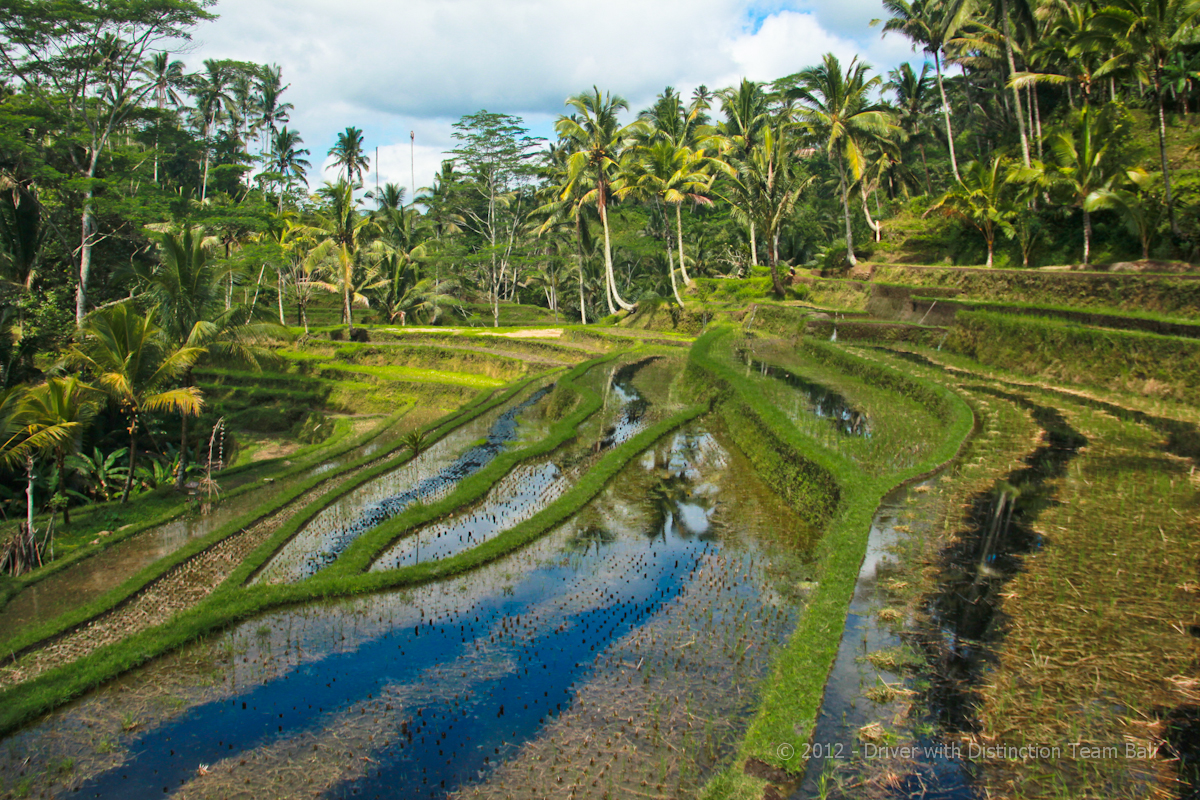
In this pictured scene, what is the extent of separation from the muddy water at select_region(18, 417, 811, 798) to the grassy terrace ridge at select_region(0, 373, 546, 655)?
6.85 ft

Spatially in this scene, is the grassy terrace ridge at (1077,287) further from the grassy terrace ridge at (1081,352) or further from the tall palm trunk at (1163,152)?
the tall palm trunk at (1163,152)

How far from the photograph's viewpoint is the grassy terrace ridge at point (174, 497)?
9.79 meters

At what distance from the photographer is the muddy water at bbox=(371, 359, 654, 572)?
9750 mm

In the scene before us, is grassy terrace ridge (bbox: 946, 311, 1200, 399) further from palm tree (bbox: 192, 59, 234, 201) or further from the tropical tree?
palm tree (bbox: 192, 59, 234, 201)

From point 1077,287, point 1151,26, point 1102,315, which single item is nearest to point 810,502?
point 1102,315

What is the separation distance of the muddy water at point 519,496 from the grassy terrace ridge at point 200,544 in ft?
8.47

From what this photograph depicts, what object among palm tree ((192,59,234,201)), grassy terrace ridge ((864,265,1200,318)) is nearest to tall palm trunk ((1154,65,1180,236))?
grassy terrace ridge ((864,265,1200,318))


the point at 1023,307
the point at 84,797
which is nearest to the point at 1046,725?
the point at 84,797

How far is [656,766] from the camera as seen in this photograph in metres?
4.85

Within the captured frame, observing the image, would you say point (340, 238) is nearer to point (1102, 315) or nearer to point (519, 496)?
point (519, 496)

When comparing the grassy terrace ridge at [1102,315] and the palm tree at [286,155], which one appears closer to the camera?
the grassy terrace ridge at [1102,315]

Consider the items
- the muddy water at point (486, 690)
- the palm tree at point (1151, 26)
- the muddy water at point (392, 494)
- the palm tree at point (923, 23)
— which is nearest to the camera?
the muddy water at point (486, 690)

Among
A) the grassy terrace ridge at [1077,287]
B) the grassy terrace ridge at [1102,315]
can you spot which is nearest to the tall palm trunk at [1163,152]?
the grassy terrace ridge at [1077,287]

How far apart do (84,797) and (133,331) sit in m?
11.4
